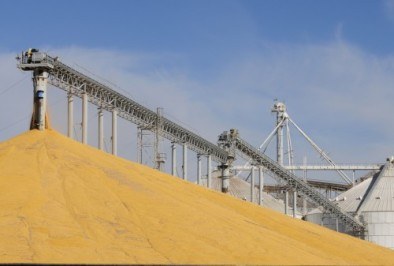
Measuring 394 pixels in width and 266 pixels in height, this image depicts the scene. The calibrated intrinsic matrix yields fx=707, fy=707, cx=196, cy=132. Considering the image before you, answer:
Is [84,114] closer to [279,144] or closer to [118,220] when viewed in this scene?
[118,220]

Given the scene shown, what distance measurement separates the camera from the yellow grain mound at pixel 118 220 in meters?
29.9

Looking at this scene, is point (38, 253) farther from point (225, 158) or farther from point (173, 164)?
point (225, 158)

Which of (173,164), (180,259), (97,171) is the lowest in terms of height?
(180,259)

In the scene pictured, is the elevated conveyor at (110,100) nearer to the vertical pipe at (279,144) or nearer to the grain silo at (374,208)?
the grain silo at (374,208)

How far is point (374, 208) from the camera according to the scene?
8100 centimetres

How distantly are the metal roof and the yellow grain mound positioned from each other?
35.2 m

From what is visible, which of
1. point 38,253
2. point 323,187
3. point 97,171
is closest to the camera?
point 38,253

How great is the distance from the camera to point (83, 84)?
53875 millimetres

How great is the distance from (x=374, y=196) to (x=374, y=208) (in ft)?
Result: 11.2

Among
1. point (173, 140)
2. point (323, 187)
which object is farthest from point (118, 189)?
point (323, 187)

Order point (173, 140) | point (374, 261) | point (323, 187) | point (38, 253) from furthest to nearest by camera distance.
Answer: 1. point (323, 187)
2. point (173, 140)
3. point (374, 261)
4. point (38, 253)

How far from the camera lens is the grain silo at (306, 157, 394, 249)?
7869 centimetres

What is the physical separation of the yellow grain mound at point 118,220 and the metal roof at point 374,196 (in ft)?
116

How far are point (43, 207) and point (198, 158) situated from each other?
45952 millimetres
